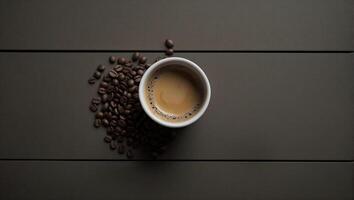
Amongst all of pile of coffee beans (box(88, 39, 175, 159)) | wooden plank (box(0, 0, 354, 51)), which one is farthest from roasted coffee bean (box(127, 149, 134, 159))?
wooden plank (box(0, 0, 354, 51))

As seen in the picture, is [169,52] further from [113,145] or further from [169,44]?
[113,145]

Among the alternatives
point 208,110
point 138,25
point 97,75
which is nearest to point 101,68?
point 97,75

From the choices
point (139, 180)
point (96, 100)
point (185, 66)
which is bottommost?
point (139, 180)

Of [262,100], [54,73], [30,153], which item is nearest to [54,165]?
[30,153]

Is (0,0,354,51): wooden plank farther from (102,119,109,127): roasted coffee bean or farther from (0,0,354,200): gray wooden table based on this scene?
(102,119,109,127): roasted coffee bean

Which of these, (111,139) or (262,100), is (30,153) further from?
(262,100)
